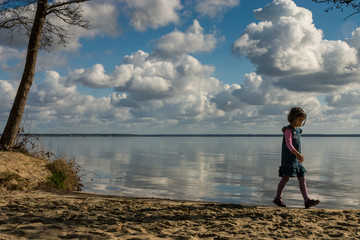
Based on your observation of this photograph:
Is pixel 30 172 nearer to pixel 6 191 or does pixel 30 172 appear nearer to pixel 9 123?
pixel 6 191

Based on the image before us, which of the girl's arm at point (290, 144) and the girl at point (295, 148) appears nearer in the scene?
the girl's arm at point (290, 144)

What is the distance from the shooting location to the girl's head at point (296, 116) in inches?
280

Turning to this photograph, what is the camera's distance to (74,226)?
4.95m

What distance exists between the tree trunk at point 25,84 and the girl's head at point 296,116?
8799 millimetres

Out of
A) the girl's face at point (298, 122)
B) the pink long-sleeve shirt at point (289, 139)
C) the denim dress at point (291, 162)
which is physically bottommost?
the denim dress at point (291, 162)

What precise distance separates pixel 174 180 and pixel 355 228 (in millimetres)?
11020

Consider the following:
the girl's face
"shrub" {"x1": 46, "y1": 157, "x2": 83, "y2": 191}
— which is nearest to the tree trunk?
"shrub" {"x1": 46, "y1": 157, "x2": 83, "y2": 191}

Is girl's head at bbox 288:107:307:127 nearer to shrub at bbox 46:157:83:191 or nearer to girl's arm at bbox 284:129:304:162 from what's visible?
girl's arm at bbox 284:129:304:162

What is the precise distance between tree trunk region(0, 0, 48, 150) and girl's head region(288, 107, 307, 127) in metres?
8.80

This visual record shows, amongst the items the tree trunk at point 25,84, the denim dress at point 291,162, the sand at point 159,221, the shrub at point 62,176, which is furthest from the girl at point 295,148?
the tree trunk at point 25,84

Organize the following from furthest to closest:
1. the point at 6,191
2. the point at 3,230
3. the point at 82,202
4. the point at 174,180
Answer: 1. the point at 174,180
2. the point at 6,191
3. the point at 82,202
4. the point at 3,230

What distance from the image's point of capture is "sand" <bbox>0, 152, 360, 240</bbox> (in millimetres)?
4684

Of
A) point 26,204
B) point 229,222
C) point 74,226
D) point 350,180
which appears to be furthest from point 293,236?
point 350,180

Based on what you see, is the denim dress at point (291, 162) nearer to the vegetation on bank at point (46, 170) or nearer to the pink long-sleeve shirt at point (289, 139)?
the pink long-sleeve shirt at point (289, 139)
